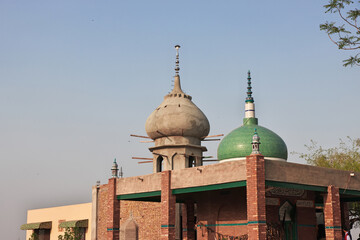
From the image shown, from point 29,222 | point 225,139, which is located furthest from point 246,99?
point 29,222

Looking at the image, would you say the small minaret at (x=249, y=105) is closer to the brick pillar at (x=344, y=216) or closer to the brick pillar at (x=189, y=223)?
the brick pillar at (x=189, y=223)

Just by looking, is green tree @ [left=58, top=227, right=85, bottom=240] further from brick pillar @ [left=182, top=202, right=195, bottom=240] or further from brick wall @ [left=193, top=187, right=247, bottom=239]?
brick wall @ [left=193, top=187, right=247, bottom=239]

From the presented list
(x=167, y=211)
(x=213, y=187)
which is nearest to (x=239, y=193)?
(x=213, y=187)

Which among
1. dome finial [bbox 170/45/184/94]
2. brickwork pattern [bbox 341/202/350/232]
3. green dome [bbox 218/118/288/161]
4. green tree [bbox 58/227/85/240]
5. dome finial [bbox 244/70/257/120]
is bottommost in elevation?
green tree [bbox 58/227/85/240]

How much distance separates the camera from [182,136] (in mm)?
35594

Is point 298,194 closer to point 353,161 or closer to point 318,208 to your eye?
point 318,208

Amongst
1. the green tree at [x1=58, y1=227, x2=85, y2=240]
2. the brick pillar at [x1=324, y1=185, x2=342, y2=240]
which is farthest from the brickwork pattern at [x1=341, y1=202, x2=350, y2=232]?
the green tree at [x1=58, y1=227, x2=85, y2=240]

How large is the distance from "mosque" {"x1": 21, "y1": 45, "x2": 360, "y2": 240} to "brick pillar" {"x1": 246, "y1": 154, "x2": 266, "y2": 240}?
4 centimetres

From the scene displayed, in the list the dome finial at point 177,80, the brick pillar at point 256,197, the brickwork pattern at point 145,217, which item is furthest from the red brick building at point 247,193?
the dome finial at point 177,80

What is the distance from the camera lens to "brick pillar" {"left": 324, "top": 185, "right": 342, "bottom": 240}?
2494 centimetres

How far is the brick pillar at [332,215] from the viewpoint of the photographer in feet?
81.8

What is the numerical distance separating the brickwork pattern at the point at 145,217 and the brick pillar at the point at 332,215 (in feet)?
38.7

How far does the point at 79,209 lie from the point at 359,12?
2909 cm

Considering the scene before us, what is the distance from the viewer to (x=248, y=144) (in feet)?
88.1
